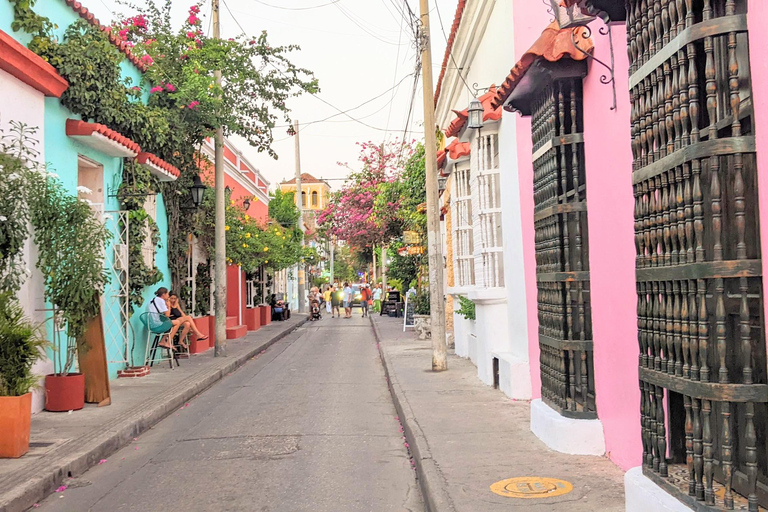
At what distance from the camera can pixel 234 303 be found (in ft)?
84.8

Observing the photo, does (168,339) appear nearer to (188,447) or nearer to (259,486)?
(188,447)

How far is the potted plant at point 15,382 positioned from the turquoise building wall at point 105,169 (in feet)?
8.32

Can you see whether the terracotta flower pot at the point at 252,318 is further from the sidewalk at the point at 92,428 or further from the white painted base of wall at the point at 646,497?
the white painted base of wall at the point at 646,497

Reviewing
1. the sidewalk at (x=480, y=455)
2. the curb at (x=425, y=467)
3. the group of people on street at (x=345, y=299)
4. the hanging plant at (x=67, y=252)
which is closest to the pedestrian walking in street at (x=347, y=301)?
the group of people on street at (x=345, y=299)

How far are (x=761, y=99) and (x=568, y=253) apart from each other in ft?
11.5

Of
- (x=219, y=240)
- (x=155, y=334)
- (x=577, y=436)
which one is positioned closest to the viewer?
(x=577, y=436)

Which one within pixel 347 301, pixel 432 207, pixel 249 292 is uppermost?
pixel 432 207

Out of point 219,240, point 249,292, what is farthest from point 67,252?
point 249,292

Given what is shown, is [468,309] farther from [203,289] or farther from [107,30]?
[203,289]

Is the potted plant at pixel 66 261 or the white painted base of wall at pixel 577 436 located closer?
the white painted base of wall at pixel 577 436

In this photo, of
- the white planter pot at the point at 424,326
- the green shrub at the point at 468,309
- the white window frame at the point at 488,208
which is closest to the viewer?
the white window frame at the point at 488,208

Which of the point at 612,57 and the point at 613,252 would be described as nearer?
the point at 612,57

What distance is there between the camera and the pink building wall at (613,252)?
5.79 m

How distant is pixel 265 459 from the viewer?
7383 millimetres
